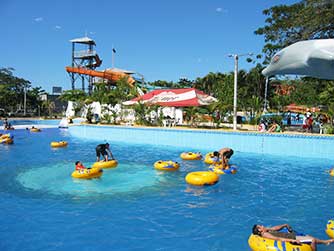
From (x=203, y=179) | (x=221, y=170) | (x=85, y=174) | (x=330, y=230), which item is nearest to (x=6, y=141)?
(x=85, y=174)

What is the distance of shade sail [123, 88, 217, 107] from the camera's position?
72.2 feet

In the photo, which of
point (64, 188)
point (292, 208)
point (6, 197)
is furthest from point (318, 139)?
point (6, 197)

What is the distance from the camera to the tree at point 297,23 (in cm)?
1788

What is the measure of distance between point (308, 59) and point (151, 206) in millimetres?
5512

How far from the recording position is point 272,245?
15.2 ft

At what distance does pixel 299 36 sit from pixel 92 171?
16.6 m

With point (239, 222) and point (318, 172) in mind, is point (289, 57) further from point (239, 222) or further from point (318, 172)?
point (318, 172)

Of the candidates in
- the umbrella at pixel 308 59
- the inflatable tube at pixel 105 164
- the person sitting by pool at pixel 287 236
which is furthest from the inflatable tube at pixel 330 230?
the inflatable tube at pixel 105 164

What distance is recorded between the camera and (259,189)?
858 centimetres

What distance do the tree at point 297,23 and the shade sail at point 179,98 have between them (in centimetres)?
553

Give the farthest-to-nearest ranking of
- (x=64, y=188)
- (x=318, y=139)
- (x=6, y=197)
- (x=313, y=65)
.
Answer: (x=318, y=139) → (x=64, y=188) → (x=6, y=197) → (x=313, y=65)

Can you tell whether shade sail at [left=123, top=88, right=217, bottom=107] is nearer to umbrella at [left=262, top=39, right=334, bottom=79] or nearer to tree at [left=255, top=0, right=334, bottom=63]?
tree at [left=255, top=0, right=334, bottom=63]

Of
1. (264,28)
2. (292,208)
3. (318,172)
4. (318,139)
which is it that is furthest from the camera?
(264,28)

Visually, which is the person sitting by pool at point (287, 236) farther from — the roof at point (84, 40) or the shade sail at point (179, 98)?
the roof at point (84, 40)
